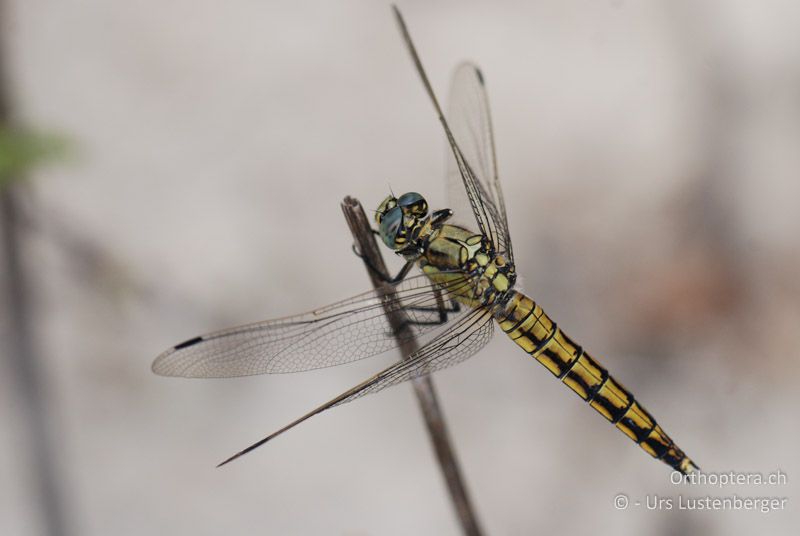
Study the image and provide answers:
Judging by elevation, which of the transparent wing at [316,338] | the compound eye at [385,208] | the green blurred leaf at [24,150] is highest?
the green blurred leaf at [24,150]

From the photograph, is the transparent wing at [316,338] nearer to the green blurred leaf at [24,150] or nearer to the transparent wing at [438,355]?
the transparent wing at [438,355]

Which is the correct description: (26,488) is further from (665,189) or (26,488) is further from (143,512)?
(665,189)

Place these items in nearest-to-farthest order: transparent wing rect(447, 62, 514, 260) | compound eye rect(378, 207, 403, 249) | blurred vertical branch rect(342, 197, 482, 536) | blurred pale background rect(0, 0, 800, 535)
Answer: blurred vertical branch rect(342, 197, 482, 536) → compound eye rect(378, 207, 403, 249) → transparent wing rect(447, 62, 514, 260) → blurred pale background rect(0, 0, 800, 535)

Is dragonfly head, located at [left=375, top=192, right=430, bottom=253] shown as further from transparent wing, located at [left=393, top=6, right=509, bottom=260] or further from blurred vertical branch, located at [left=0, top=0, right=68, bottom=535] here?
blurred vertical branch, located at [left=0, top=0, right=68, bottom=535]

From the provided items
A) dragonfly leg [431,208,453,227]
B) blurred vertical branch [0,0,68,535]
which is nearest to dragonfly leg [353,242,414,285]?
dragonfly leg [431,208,453,227]

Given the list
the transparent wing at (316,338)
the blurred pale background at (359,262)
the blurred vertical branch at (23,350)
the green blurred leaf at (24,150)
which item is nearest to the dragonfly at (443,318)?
the transparent wing at (316,338)

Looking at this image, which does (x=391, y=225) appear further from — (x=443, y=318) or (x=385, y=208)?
(x=443, y=318)
